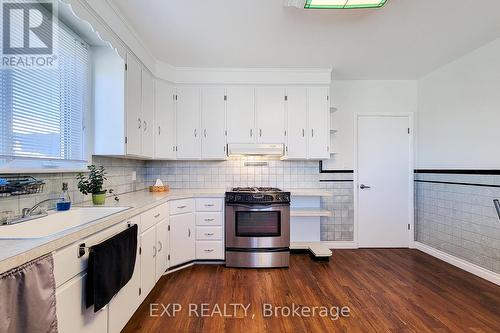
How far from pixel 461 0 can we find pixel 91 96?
335 cm

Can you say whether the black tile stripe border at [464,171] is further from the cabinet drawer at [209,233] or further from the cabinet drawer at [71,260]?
the cabinet drawer at [71,260]

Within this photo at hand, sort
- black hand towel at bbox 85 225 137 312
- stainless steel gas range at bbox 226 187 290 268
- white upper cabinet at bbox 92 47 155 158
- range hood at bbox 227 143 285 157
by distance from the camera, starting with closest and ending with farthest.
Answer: black hand towel at bbox 85 225 137 312 < white upper cabinet at bbox 92 47 155 158 < stainless steel gas range at bbox 226 187 290 268 < range hood at bbox 227 143 285 157

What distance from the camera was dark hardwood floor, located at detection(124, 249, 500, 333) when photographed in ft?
6.32

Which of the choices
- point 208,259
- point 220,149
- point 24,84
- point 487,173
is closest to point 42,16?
point 24,84

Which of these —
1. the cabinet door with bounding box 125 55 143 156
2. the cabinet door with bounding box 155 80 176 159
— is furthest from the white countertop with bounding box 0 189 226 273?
the cabinet door with bounding box 155 80 176 159

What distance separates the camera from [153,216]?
2.31 m

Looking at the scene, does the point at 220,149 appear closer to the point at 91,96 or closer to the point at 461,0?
the point at 91,96

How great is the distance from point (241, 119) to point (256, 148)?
46cm

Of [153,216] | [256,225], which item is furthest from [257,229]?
[153,216]

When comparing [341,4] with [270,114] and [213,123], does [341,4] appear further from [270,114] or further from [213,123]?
[213,123]

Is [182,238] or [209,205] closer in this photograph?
[182,238]

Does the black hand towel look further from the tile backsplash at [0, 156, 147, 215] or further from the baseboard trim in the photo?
the baseboard trim

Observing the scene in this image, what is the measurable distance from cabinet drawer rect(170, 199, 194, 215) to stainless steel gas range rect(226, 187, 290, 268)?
0.45 meters

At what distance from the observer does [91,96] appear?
237cm
